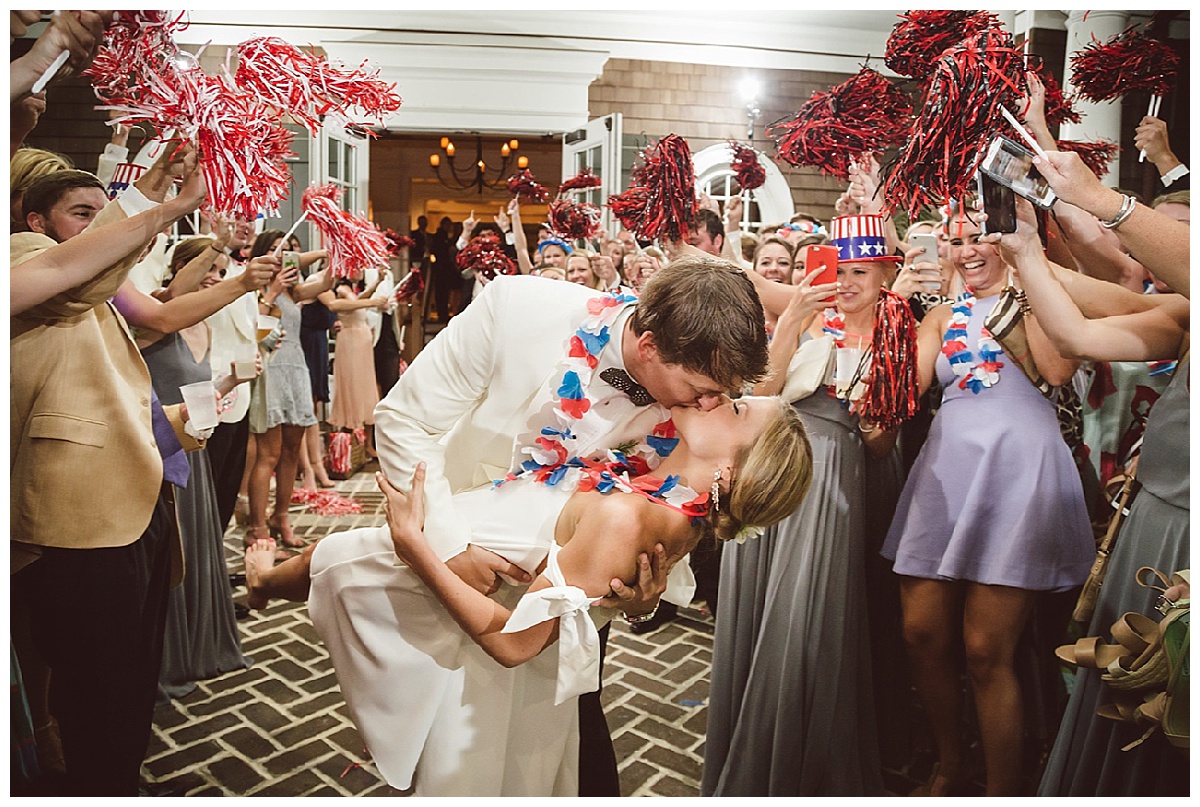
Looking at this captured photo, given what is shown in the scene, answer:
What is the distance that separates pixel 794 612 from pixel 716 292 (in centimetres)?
122

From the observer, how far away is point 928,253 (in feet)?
8.59

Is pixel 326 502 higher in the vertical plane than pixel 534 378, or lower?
lower

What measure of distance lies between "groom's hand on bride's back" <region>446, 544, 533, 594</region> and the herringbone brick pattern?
1240 millimetres

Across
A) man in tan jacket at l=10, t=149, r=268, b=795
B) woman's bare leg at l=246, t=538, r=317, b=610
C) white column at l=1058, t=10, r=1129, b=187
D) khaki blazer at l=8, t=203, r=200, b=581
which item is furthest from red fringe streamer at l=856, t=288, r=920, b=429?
white column at l=1058, t=10, r=1129, b=187

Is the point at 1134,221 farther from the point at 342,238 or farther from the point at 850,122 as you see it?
the point at 342,238

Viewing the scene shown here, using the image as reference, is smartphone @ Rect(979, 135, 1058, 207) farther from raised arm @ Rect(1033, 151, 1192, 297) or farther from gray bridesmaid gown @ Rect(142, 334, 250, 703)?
gray bridesmaid gown @ Rect(142, 334, 250, 703)

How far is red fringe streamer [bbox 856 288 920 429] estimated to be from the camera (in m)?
2.26

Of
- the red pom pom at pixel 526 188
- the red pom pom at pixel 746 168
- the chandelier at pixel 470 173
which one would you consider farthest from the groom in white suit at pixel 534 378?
the chandelier at pixel 470 173

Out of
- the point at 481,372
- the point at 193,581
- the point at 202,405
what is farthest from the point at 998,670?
the point at 193,581

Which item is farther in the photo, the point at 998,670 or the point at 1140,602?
the point at 998,670

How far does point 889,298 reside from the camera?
229 cm

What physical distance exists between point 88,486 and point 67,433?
0.42ft

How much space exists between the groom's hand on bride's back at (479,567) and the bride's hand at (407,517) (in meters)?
0.10

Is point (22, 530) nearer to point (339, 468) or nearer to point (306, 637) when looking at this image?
point (306, 637)
